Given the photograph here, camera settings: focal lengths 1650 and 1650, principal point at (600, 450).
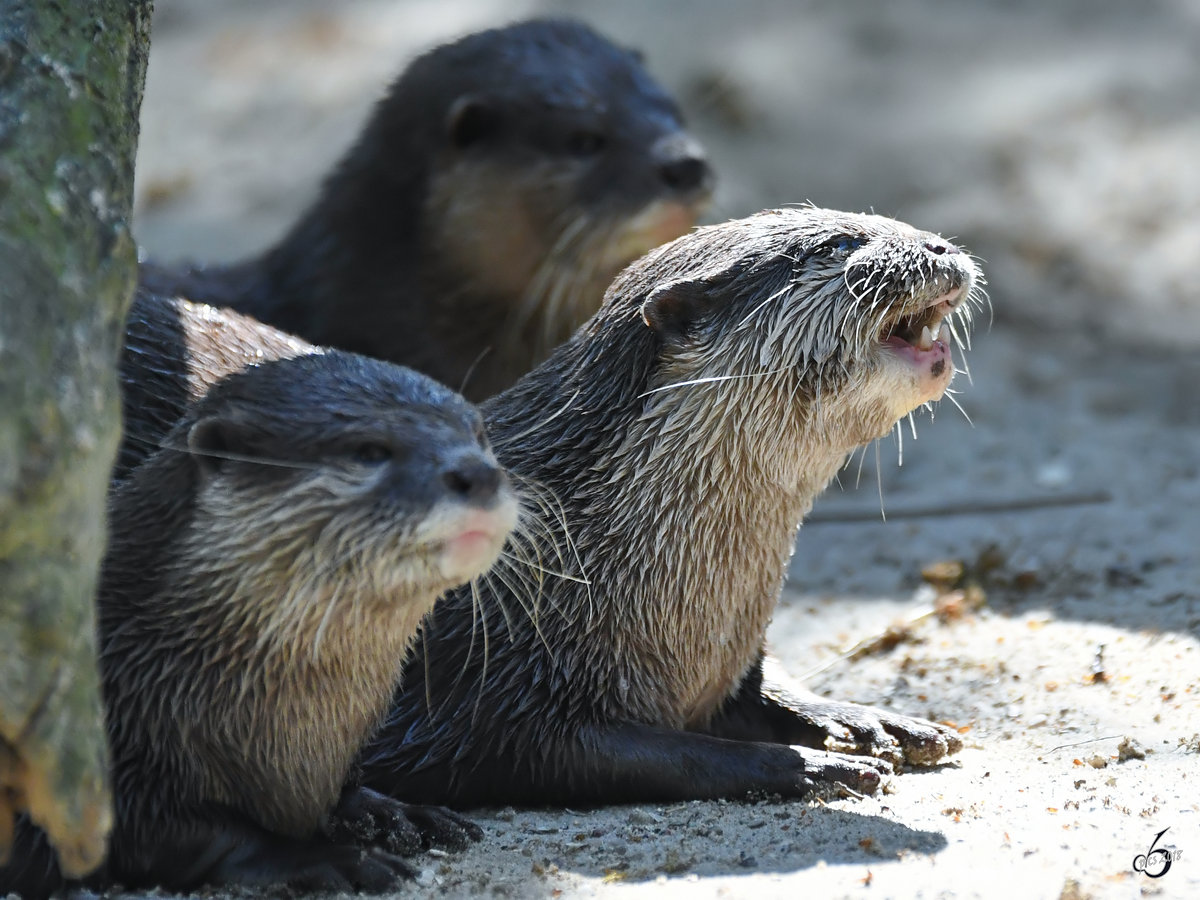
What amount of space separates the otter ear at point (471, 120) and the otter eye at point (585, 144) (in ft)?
0.70

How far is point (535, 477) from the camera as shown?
3.22m

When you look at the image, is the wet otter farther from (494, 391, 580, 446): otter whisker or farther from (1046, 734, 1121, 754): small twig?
(1046, 734, 1121, 754): small twig

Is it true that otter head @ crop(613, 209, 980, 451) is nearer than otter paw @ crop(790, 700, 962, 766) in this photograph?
Yes

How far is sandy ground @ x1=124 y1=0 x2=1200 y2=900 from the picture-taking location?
2697 millimetres

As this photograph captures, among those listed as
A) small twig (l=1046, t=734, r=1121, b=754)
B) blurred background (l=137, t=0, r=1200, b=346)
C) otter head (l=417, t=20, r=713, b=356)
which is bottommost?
small twig (l=1046, t=734, r=1121, b=754)

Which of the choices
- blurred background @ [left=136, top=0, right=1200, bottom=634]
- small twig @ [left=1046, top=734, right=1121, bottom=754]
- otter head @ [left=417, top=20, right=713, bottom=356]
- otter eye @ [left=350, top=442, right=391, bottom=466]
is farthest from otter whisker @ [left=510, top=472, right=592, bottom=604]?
otter head @ [left=417, top=20, right=713, bottom=356]

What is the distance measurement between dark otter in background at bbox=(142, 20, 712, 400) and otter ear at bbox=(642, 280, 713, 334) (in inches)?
58.0

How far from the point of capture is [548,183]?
4652 mm

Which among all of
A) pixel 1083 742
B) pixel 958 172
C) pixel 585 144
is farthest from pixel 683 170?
pixel 958 172

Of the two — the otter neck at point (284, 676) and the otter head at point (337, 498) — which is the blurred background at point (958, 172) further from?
the otter head at point (337, 498)

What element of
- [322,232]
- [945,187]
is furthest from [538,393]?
[945,187]

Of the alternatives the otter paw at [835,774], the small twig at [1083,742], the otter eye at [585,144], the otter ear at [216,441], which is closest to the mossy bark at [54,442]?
the otter ear at [216,441]

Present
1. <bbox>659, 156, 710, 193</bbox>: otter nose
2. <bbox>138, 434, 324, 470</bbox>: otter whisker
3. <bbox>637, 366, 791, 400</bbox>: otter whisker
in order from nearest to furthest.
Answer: <bbox>138, 434, 324, 470</bbox>: otter whisker → <bbox>637, 366, 791, 400</bbox>: otter whisker → <bbox>659, 156, 710, 193</bbox>: otter nose

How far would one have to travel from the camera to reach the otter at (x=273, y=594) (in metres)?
2.44
